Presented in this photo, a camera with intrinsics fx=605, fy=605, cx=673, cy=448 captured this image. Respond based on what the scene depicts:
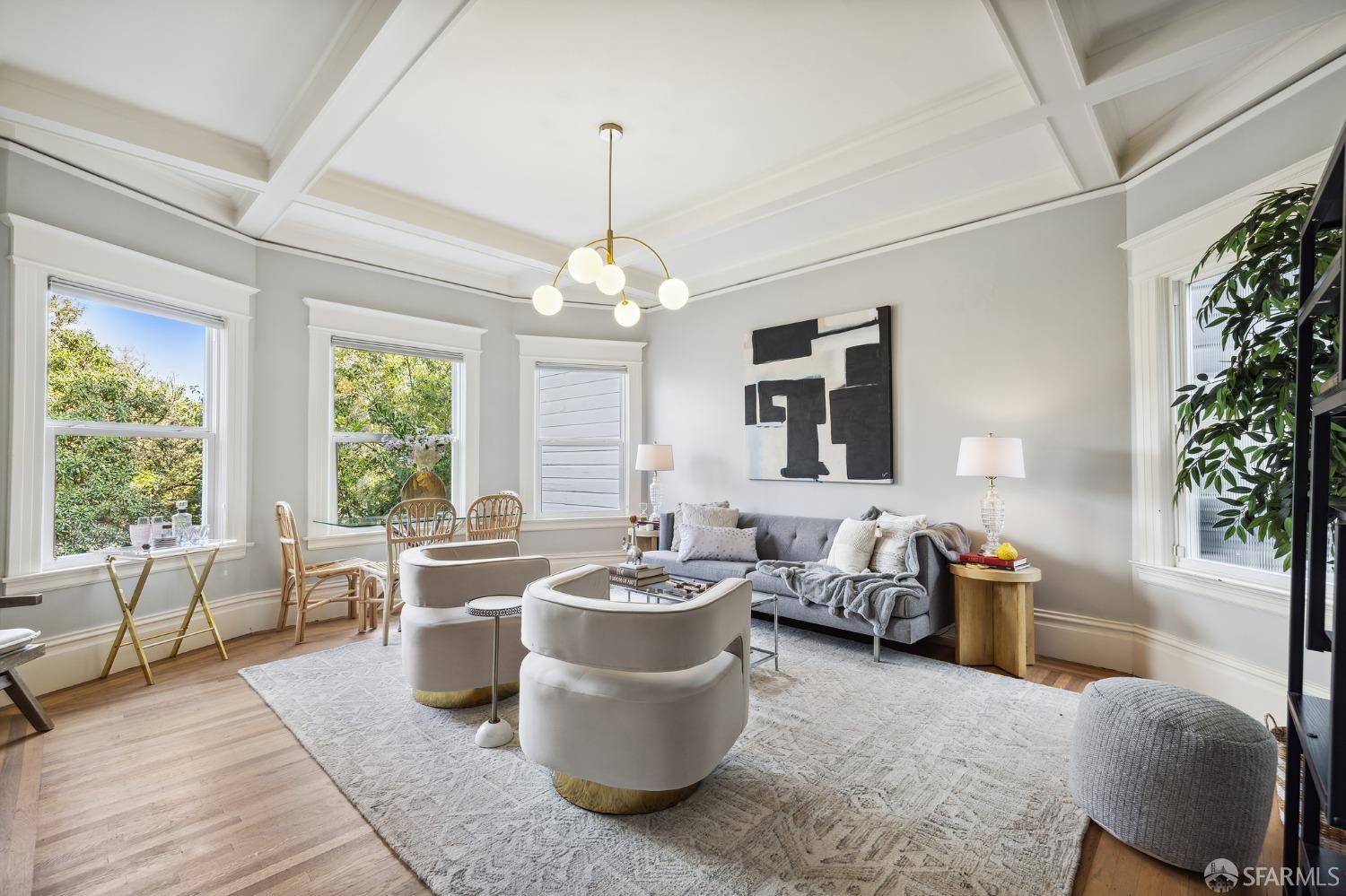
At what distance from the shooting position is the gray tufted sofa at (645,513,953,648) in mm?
3494

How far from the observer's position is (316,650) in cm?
381

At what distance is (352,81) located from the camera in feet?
8.38

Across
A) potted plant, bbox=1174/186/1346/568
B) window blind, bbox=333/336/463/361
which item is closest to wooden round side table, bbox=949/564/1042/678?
potted plant, bbox=1174/186/1346/568

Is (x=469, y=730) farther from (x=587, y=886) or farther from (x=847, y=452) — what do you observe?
(x=847, y=452)

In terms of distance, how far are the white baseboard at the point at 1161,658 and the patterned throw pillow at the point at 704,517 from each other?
7.33 feet

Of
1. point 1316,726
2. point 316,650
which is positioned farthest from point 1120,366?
point 316,650

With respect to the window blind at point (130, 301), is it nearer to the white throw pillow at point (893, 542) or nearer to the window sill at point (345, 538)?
the window sill at point (345, 538)

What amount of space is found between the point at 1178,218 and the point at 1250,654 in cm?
213

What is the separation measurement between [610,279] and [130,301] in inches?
118

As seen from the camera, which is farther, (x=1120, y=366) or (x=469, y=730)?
(x=1120, y=366)

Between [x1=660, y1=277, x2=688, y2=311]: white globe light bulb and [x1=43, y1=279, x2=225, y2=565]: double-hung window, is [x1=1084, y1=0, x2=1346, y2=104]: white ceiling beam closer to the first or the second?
[x1=660, y1=277, x2=688, y2=311]: white globe light bulb

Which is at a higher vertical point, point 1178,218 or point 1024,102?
point 1024,102

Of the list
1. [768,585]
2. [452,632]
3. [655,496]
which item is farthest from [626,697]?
[655,496]

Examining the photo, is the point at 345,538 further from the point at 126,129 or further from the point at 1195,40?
the point at 1195,40
